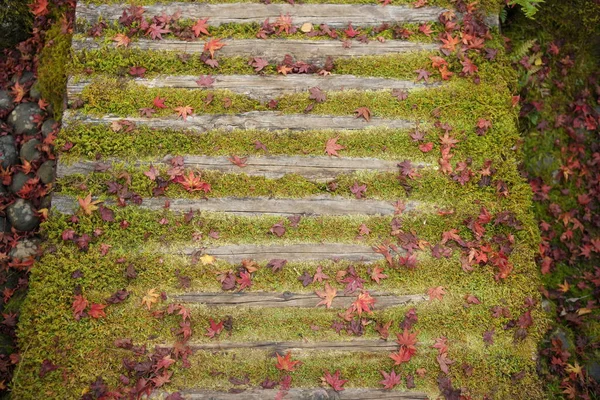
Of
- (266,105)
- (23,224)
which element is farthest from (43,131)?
(266,105)

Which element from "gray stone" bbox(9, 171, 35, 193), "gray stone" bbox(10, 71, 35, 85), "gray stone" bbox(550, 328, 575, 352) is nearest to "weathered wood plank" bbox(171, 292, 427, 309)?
"gray stone" bbox(550, 328, 575, 352)

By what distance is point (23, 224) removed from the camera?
569cm

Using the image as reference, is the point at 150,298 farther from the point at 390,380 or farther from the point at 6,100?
the point at 6,100

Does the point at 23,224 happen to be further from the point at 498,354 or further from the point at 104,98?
the point at 498,354

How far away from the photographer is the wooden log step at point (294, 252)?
4.99 metres

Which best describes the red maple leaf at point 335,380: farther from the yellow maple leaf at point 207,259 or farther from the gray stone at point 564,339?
the gray stone at point 564,339

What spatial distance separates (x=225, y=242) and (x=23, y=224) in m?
2.73

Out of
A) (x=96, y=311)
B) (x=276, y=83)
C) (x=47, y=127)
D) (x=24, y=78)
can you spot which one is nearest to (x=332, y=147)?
(x=276, y=83)

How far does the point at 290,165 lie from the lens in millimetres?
5312

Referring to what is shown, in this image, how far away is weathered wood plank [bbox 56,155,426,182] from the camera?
17.2 feet

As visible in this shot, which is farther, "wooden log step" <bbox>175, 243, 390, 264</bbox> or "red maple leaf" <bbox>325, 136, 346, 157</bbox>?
"red maple leaf" <bbox>325, 136, 346, 157</bbox>

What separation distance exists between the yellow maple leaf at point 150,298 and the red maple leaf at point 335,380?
1928mm

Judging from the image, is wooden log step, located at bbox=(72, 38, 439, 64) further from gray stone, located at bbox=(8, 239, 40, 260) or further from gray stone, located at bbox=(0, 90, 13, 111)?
gray stone, located at bbox=(8, 239, 40, 260)

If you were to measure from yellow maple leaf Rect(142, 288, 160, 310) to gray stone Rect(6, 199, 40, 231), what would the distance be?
209cm
